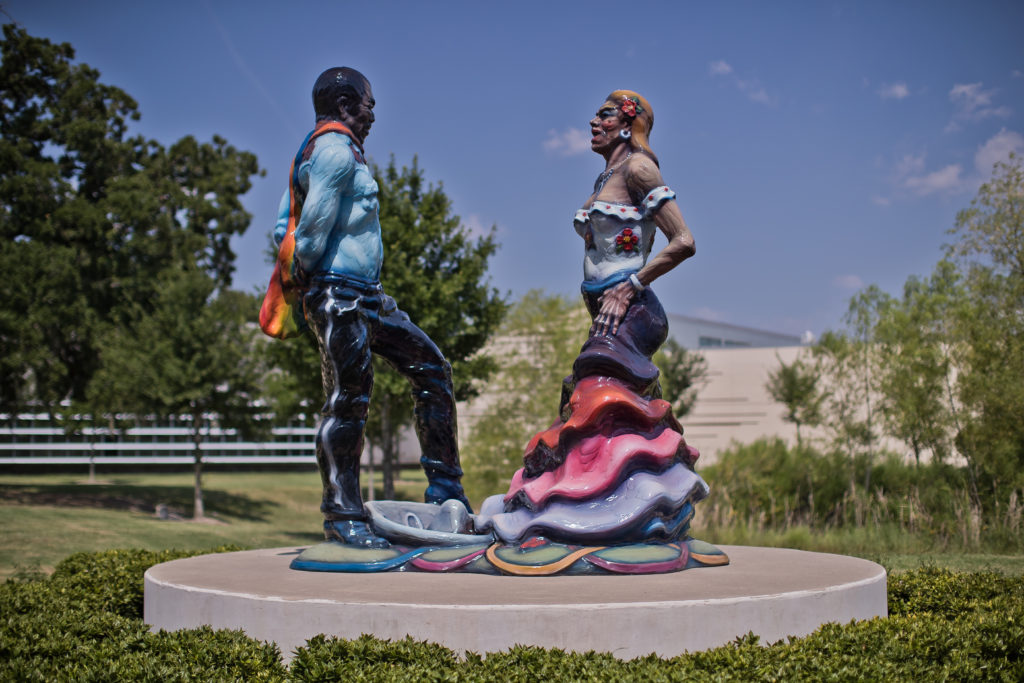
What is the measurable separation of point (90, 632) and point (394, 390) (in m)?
12.9

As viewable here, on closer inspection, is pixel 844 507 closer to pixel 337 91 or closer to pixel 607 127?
pixel 607 127

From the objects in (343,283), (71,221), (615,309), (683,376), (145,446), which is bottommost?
(145,446)

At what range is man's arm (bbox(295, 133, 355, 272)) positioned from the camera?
19.8 ft

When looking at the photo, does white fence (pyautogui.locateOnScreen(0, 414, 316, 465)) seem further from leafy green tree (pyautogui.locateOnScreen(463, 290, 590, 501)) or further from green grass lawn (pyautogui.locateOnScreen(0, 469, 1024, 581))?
leafy green tree (pyautogui.locateOnScreen(463, 290, 590, 501))

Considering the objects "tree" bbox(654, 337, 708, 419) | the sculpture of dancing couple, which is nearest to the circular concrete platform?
the sculpture of dancing couple

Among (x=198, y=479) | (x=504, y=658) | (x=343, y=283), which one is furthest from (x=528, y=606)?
(x=198, y=479)

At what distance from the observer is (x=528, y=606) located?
4.32 metres

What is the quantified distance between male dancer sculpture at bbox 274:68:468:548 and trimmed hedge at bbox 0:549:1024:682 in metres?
1.60

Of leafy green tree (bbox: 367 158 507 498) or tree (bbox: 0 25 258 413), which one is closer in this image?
leafy green tree (bbox: 367 158 507 498)

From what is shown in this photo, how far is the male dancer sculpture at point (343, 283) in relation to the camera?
239 inches

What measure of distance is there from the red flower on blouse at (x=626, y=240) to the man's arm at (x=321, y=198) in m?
2.02

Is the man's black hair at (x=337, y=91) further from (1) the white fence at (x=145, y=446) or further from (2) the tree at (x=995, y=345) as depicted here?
(1) the white fence at (x=145, y=446)

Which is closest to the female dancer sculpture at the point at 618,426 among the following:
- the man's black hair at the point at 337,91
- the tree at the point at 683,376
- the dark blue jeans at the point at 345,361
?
the dark blue jeans at the point at 345,361

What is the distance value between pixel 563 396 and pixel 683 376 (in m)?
26.5
